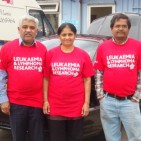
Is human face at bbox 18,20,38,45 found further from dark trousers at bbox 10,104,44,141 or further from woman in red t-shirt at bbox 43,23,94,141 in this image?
dark trousers at bbox 10,104,44,141

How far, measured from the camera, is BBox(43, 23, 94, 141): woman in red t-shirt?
3848 millimetres

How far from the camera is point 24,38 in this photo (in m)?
3.82

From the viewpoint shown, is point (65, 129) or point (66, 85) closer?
point (66, 85)

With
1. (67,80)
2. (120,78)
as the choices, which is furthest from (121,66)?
(67,80)

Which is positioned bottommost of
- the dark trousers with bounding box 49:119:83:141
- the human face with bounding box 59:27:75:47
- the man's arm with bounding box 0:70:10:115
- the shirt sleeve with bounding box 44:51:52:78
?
the dark trousers with bounding box 49:119:83:141

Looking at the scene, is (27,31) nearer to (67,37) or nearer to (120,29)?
(67,37)

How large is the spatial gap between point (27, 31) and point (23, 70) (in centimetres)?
38

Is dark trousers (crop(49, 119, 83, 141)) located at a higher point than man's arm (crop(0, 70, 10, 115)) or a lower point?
lower

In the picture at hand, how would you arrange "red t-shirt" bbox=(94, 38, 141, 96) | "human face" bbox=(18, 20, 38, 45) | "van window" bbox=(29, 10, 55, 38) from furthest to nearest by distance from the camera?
"van window" bbox=(29, 10, 55, 38)
"red t-shirt" bbox=(94, 38, 141, 96)
"human face" bbox=(18, 20, 38, 45)

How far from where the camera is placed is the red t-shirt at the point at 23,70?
3.82 metres

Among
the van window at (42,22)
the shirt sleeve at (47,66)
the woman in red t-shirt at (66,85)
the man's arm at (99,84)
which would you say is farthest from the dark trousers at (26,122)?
the van window at (42,22)

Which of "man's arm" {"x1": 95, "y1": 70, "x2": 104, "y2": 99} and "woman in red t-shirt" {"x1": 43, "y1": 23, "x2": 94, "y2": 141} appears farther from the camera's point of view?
"man's arm" {"x1": 95, "y1": 70, "x2": 104, "y2": 99}

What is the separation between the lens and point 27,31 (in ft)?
12.5

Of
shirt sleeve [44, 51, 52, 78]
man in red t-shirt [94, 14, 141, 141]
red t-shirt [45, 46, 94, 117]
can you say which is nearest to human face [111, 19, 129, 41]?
man in red t-shirt [94, 14, 141, 141]
